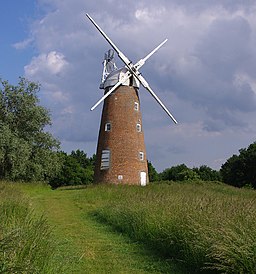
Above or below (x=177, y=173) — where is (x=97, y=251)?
below

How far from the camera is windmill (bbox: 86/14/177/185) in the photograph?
33.8 metres

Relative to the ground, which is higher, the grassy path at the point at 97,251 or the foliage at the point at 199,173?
the foliage at the point at 199,173

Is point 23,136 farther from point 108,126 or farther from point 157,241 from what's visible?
point 157,241

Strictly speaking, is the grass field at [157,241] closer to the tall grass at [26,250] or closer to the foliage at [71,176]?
the tall grass at [26,250]

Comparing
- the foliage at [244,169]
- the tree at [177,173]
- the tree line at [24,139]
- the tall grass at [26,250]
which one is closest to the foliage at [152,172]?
the tree at [177,173]

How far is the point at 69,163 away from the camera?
242 feet

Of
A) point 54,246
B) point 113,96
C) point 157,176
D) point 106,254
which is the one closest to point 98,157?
point 113,96

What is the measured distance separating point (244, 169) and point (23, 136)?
36030mm

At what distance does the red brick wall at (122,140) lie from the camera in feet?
111

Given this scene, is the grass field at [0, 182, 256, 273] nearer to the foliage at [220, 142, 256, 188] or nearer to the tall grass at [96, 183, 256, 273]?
the tall grass at [96, 183, 256, 273]

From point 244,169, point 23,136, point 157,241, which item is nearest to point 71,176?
point 244,169

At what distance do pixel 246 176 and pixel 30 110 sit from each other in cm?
3632

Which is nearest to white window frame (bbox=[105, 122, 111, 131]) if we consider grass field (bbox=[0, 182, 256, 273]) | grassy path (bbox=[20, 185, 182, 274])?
grassy path (bbox=[20, 185, 182, 274])

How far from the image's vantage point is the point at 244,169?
61688mm
